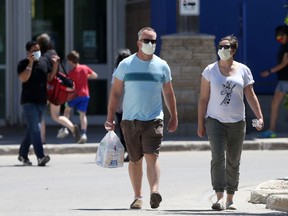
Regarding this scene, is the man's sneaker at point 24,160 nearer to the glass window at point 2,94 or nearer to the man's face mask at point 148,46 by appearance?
the man's face mask at point 148,46

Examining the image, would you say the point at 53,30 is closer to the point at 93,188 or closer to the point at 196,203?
the point at 93,188

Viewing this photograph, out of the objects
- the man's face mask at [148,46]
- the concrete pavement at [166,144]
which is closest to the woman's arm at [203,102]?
the man's face mask at [148,46]

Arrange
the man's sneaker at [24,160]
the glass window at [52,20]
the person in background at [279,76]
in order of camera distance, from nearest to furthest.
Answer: the man's sneaker at [24,160], the person in background at [279,76], the glass window at [52,20]

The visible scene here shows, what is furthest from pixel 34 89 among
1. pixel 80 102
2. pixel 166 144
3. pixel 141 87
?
pixel 141 87

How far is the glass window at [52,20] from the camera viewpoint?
23203mm

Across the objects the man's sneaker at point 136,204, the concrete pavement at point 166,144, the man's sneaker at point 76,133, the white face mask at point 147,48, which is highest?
the white face mask at point 147,48

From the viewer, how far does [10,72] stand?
74.8ft

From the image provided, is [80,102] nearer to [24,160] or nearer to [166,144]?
[166,144]

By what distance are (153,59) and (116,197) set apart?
199cm

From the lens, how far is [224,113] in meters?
11.4

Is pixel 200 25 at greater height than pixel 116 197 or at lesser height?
greater

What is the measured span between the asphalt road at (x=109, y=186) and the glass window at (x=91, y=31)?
17.2ft

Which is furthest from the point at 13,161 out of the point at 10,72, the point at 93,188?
the point at 10,72

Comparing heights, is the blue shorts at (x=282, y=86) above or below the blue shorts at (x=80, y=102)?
above
